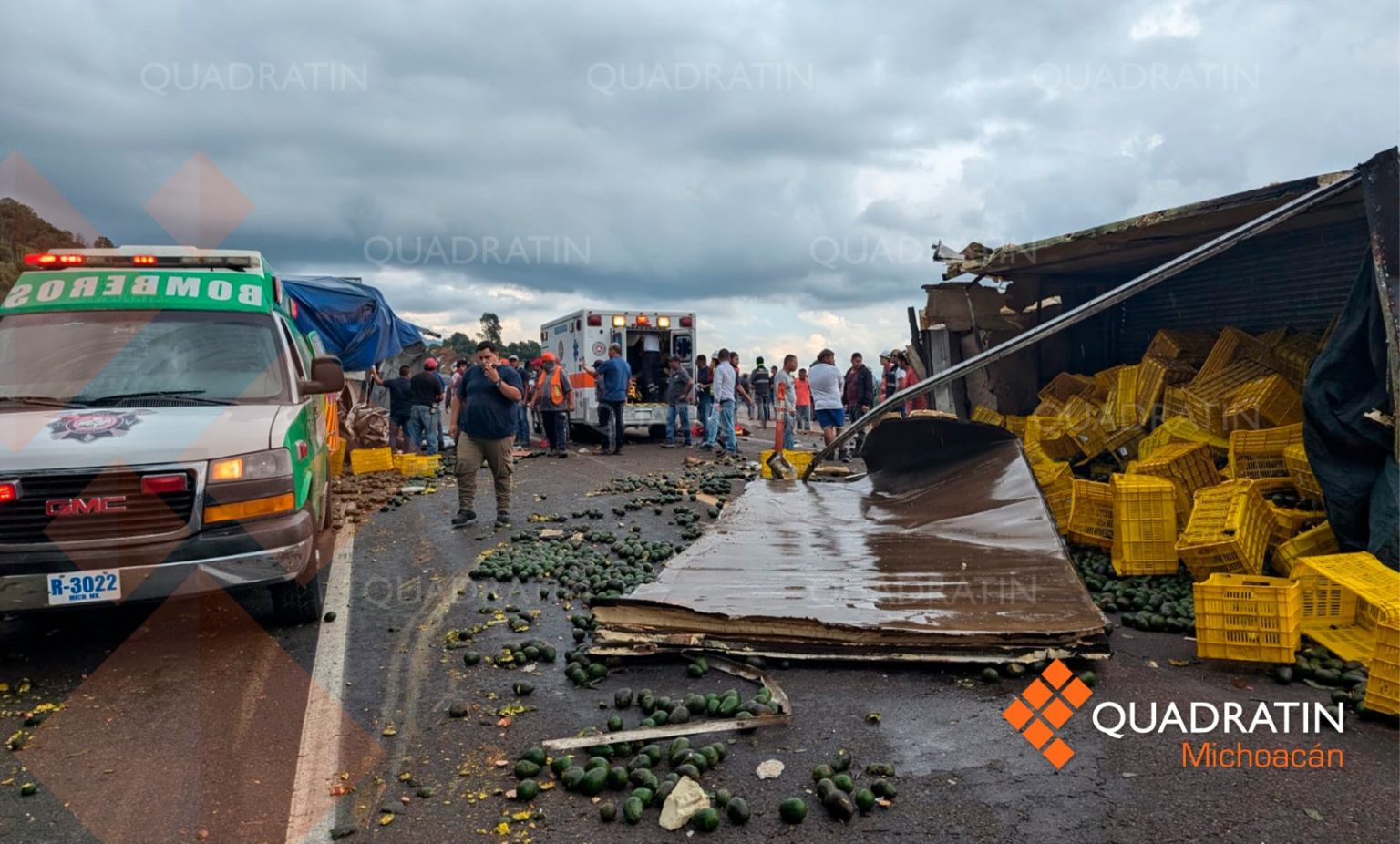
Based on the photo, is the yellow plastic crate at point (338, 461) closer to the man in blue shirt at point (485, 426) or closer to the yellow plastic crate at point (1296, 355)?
the man in blue shirt at point (485, 426)

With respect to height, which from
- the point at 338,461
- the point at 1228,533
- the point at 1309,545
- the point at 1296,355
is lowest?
the point at 1309,545

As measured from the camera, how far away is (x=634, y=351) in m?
22.2

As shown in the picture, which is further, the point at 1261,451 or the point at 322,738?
the point at 1261,451

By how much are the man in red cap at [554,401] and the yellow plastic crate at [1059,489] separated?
1053cm

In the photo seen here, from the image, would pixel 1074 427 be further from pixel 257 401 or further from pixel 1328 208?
pixel 257 401

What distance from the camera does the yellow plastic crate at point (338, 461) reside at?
14.1 meters

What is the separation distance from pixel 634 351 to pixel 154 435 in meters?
17.0

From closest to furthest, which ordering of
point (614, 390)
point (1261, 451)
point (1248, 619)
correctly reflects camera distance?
point (1248, 619), point (1261, 451), point (614, 390)

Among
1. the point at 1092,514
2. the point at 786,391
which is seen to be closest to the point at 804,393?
the point at 786,391

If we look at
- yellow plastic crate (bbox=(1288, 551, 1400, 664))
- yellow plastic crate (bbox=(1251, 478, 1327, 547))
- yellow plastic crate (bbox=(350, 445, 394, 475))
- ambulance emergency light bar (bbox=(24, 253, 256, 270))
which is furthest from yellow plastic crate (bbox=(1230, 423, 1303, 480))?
yellow plastic crate (bbox=(350, 445, 394, 475))

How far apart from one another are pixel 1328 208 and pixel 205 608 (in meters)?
10.6

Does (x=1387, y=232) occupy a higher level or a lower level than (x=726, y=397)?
higher

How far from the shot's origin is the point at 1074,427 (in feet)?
32.4

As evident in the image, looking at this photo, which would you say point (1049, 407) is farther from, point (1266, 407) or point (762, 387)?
point (762, 387)
